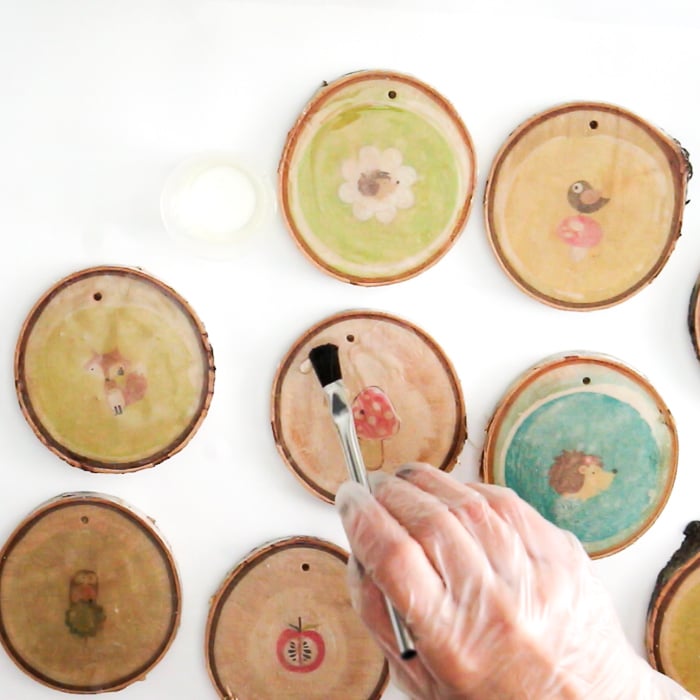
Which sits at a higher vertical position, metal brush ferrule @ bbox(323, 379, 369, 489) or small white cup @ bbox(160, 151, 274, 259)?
small white cup @ bbox(160, 151, 274, 259)

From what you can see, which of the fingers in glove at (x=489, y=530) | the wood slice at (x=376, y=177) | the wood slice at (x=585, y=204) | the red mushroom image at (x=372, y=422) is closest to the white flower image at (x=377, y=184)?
the wood slice at (x=376, y=177)

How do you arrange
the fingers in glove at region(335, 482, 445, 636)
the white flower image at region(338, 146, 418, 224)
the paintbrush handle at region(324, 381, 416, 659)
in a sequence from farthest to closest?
the white flower image at region(338, 146, 418, 224), the paintbrush handle at region(324, 381, 416, 659), the fingers in glove at region(335, 482, 445, 636)

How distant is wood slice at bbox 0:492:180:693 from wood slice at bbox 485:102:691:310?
0.57m

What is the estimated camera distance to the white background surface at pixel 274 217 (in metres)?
0.84

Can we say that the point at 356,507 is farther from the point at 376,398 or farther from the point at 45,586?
the point at 45,586

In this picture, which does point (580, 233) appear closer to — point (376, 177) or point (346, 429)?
point (376, 177)

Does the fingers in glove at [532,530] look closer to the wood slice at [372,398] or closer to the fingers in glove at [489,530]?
the fingers in glove at [489,530]

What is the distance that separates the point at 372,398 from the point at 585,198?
35 cm

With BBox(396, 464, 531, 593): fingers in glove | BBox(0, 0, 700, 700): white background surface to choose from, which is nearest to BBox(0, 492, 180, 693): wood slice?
BBox(0, 0, 700, 700): white background surface

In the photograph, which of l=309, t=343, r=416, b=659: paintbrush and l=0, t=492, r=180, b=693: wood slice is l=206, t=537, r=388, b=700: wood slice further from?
l=309, t=343, r=416, b=659: paintbrush

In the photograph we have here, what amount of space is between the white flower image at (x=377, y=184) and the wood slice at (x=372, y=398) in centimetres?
12

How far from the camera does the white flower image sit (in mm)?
858

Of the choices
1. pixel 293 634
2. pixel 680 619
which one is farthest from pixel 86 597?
pixel 680 619

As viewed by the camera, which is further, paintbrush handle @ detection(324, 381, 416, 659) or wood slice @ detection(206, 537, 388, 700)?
wood slice @ detection(206, 537, 388, 700)
